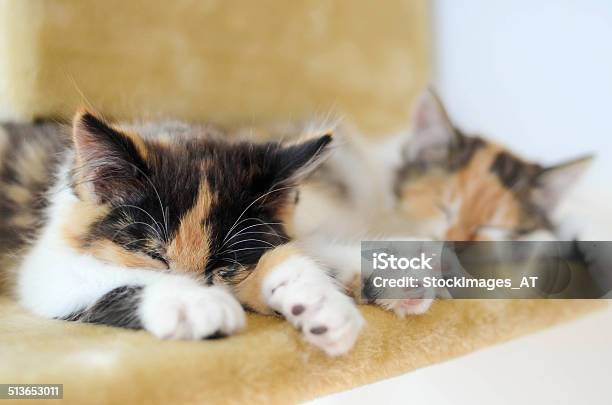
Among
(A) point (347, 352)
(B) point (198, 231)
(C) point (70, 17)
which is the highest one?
(C) point (70, 17)

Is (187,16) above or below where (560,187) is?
above

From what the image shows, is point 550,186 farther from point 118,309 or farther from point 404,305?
point 118,309

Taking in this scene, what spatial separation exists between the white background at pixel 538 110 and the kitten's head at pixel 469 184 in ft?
0.33

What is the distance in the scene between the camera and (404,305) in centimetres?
93

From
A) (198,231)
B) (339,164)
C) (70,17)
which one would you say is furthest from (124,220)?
(339,164)

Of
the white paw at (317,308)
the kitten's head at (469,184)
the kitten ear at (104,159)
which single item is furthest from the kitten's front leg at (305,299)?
the kitten's head at (469,184)

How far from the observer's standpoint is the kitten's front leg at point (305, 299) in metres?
0.79

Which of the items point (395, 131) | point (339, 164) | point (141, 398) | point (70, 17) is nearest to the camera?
point (141, 398)

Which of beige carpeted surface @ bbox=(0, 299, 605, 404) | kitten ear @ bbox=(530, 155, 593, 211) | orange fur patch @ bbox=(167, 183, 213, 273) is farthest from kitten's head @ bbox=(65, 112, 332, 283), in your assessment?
kitten ear @ bbox=(530, 155, 593, 211)

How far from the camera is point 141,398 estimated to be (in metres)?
0.67

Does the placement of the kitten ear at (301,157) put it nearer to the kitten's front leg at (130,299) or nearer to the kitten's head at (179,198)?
the kitten's head at (179,198)

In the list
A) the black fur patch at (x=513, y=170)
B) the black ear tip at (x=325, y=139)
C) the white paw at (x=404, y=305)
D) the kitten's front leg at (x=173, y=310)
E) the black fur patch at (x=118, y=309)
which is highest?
the black ear tip at (x=325, y=139)

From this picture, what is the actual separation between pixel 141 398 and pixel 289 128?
0.85 metres

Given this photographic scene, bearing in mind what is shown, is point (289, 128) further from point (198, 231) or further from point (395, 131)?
point (198, 231)
